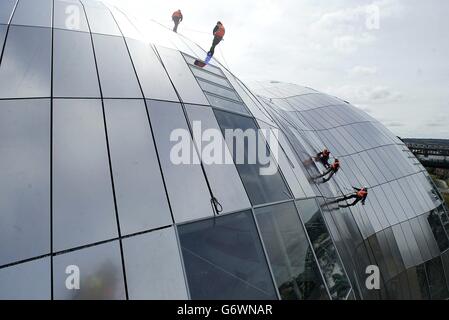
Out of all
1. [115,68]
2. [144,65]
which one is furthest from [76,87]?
[144,65]

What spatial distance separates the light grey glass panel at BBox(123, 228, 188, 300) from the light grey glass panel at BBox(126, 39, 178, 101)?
4977 millimetres

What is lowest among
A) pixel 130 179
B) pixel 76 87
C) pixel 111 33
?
pixel 130 179

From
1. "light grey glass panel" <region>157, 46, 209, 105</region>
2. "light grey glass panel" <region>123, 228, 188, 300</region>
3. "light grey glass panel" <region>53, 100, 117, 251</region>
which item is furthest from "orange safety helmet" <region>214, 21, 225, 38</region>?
"light grey glass panel" <region>123, 228, 188, 300</region>

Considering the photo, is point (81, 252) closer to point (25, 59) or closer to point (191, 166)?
point (191, 166)

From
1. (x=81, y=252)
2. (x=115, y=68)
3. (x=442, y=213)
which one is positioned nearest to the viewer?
(x=81, y=252)

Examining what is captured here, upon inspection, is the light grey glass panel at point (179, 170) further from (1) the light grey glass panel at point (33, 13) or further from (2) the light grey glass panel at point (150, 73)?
(1) the light grey glass panel at point (33, 13)

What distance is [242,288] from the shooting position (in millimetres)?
7039

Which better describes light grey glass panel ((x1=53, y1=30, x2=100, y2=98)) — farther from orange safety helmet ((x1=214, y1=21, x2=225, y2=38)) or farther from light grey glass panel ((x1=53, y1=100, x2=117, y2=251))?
orange safety helmet ((x1=214, y1=21, x2=225, y2=38))

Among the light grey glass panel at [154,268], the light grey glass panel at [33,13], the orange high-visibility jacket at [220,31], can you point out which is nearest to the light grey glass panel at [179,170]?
the light grey glass panel at [154,268]

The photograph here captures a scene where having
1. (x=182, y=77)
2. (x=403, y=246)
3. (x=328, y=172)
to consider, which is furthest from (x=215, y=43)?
(x=403, y=246)

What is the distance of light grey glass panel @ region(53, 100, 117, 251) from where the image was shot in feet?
20.7

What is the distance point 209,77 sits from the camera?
1247 cm

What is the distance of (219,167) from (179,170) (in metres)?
1.36

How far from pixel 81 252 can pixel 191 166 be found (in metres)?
3.61
